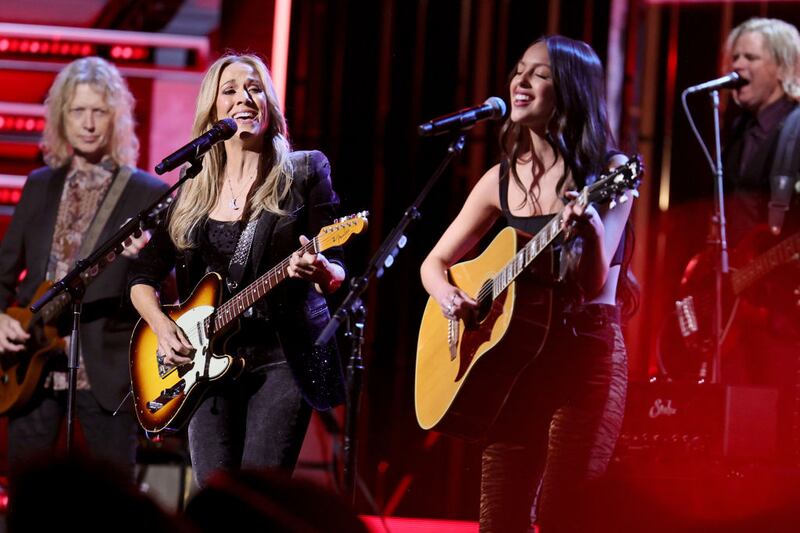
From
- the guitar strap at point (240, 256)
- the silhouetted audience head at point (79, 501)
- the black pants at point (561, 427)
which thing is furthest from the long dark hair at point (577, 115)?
the silhouetted audience head at point (79, 501)

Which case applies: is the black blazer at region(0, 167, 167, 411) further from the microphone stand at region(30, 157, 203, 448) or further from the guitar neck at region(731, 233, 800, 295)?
the guitar neck at region(731, 233, 800, 295)

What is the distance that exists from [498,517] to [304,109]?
344cm

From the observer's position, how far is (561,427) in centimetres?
332

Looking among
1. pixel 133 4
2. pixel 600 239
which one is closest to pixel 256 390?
pixel 600 239

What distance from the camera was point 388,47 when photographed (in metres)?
6.25

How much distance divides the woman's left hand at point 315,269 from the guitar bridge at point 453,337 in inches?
18.9

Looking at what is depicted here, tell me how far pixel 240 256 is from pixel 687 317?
2.56 m

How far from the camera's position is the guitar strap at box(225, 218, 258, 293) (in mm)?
3721

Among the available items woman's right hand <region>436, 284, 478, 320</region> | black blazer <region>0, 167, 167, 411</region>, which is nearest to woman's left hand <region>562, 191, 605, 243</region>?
woman's right hand <region>436, 284, 478, 320</region>

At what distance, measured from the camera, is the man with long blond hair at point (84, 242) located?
4.78 meters

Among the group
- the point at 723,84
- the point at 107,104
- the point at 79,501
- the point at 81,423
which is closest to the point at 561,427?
the point at 79,501

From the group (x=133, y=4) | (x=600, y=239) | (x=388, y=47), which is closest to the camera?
(x=600, y=239)

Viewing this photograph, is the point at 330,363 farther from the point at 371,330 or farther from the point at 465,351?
the point at 371,330

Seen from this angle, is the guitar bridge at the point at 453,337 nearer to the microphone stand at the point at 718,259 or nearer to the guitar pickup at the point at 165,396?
the guitar pickup at the point at 165,396
